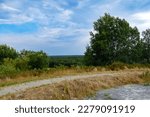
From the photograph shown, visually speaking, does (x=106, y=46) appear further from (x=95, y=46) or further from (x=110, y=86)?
(x=110, y=86)

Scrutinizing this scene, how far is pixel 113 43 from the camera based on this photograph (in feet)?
197

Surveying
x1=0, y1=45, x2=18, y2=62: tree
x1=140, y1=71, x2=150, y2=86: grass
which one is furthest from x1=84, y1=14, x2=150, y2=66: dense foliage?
x1=0, y1=45, x2=18, y2=62: tree

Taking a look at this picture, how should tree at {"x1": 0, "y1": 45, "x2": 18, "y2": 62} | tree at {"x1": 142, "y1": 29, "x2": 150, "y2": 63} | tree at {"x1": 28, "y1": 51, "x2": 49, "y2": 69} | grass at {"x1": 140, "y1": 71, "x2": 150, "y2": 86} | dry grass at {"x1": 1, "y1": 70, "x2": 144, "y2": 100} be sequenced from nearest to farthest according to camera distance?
dry grass at {"x1": 1, "y1": 70, "x2": 144, "y2": 100}
grass at {"x1": 140, "y1": 71, "x2": 150, "y2": 86}
tree at {"x1": 142, "y1": 29, "x2": 150, "y2": 63}
tree at {"x1": 28, "y1": 51, "x2": 49, "y2": 69}
tree at {"x1": 0, "y1": 45, "x2": 18, "y2": 62}

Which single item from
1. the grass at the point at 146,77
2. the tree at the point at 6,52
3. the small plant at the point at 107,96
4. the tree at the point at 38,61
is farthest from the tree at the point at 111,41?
the small plant at the point at 107,96

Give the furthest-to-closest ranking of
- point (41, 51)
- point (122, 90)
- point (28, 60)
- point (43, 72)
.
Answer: point (41, 51), point (28, 60), point (43, 72), point (122, 90)

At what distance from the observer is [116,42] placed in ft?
197

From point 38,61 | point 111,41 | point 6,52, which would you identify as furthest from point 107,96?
point 6,52

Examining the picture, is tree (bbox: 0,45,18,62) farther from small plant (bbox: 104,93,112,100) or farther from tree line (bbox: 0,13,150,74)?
small plant (bbox: 104,93,112,100)

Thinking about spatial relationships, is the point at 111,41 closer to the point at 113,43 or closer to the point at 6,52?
the point at 113,43

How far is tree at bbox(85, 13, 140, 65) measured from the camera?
57.3 metres

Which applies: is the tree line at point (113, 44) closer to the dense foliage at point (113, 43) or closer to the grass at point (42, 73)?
the dense foliage at point (113, 43)

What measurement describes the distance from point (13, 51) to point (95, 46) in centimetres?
3708

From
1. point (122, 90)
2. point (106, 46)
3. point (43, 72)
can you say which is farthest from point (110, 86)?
point (106, 46)

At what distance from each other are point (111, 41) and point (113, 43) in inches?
20.7
